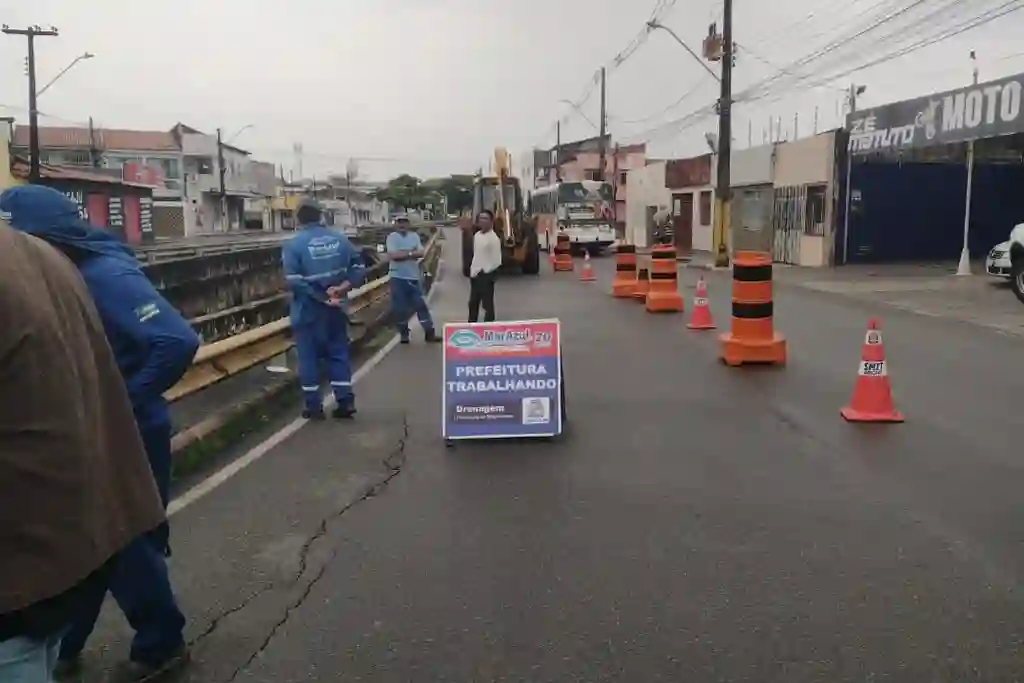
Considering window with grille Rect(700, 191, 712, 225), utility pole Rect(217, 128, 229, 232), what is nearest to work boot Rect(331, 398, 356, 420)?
window with grille Rect(700, 191, 712, 225)

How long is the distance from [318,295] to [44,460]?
6.47 metres

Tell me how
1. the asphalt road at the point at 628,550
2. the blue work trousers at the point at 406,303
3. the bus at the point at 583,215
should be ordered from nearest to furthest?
the asphalt road at the point at 628,550
the blue work trousers at the point at 406,303
the bus at the point at 583,215

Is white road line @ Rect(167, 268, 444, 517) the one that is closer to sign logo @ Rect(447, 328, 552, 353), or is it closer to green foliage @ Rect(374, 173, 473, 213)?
sign logo @ Rect(447, 328, 552, 353)

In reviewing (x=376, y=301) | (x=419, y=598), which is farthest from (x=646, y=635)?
(x=376, y=301)

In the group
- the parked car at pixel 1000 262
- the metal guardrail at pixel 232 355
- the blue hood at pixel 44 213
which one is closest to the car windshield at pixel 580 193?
the parked car at pixel 1000 262

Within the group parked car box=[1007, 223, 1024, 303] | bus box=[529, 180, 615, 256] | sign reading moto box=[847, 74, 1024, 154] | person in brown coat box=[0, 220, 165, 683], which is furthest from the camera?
bus box=[529, 180, 615, 256]

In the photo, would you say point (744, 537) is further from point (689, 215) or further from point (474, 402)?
point (689, 215)

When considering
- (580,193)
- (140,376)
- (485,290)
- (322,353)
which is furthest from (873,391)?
(580,193)

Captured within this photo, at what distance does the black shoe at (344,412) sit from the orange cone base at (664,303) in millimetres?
9990

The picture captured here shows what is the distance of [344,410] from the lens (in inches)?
358

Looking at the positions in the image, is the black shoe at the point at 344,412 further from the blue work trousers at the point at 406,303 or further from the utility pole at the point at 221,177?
the utility pole at the point at 221,177

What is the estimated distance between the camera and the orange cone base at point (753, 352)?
1176 centimetres

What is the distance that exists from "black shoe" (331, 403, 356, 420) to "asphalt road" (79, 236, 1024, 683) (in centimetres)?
24

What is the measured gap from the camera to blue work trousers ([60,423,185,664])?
378 centimetres
